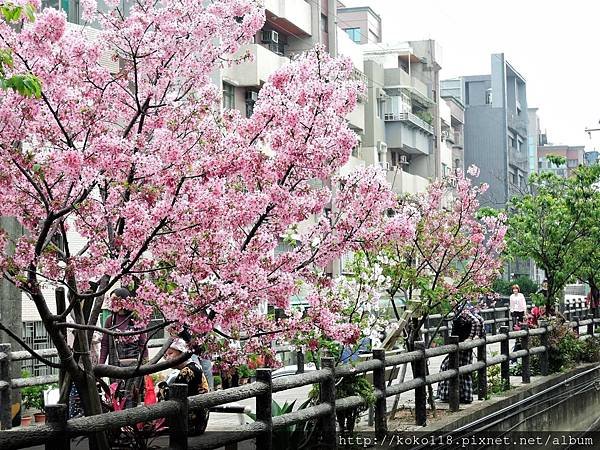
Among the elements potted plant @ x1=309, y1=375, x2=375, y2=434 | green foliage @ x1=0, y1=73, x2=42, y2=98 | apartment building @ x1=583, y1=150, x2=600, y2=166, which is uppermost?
apartment building @ x1=583, y1=150, x2=600, y2=166

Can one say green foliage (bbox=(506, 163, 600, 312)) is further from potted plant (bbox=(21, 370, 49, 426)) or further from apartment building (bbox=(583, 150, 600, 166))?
potted plant (bbox=(21, 370, 49, 426))

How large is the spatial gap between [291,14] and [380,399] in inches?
1048

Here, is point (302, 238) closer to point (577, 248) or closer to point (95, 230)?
point (95, 230)

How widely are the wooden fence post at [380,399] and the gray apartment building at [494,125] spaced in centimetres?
5962

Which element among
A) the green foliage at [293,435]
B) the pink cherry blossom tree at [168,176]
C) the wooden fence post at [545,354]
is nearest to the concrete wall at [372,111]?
the wooden fence post at [545,354]

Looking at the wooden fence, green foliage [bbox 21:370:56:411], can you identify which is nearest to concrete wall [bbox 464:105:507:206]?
the wooden fence

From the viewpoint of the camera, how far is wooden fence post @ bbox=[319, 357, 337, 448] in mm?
10742

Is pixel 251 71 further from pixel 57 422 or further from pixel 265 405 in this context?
pixel 57 422

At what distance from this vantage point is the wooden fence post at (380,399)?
11.9 meters

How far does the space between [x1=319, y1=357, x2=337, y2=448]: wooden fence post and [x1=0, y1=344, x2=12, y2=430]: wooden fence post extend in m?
3.96

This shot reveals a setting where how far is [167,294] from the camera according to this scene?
8.00m

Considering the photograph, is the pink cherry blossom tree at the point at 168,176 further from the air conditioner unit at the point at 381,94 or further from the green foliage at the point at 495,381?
the air conditioner unit at the point at 381,94

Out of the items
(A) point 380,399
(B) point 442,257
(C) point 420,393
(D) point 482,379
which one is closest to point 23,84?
(A) point 380,399

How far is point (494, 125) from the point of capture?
75750mm
